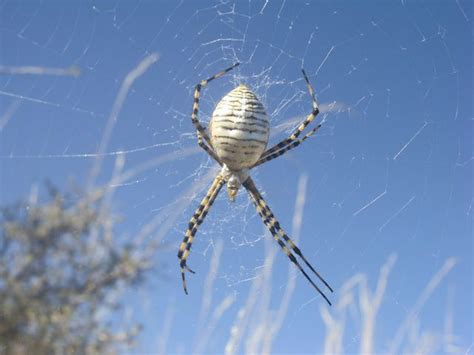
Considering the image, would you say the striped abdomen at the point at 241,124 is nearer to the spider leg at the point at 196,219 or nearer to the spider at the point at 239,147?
the spider at the point at 239,147

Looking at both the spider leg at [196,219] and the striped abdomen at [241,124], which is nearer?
the striped abdomen at [241,124]

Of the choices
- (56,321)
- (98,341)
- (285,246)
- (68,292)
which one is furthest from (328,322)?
(68,292)

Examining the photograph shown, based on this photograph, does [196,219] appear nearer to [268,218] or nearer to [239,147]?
[268,218]

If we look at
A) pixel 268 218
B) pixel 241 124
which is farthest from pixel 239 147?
pixel 268 218

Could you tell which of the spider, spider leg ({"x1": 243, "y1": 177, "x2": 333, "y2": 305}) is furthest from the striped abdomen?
spider leg ({"x1": 243, "y1": 177, "x2": 333, "y2": 305})

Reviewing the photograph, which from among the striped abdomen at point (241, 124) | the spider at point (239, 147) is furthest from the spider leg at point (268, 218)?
the striped abdomen at point (241, 124)

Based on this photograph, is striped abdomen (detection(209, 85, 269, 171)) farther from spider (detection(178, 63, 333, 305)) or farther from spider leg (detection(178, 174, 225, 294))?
spider leg (detection(178, 174, 225, 294))
